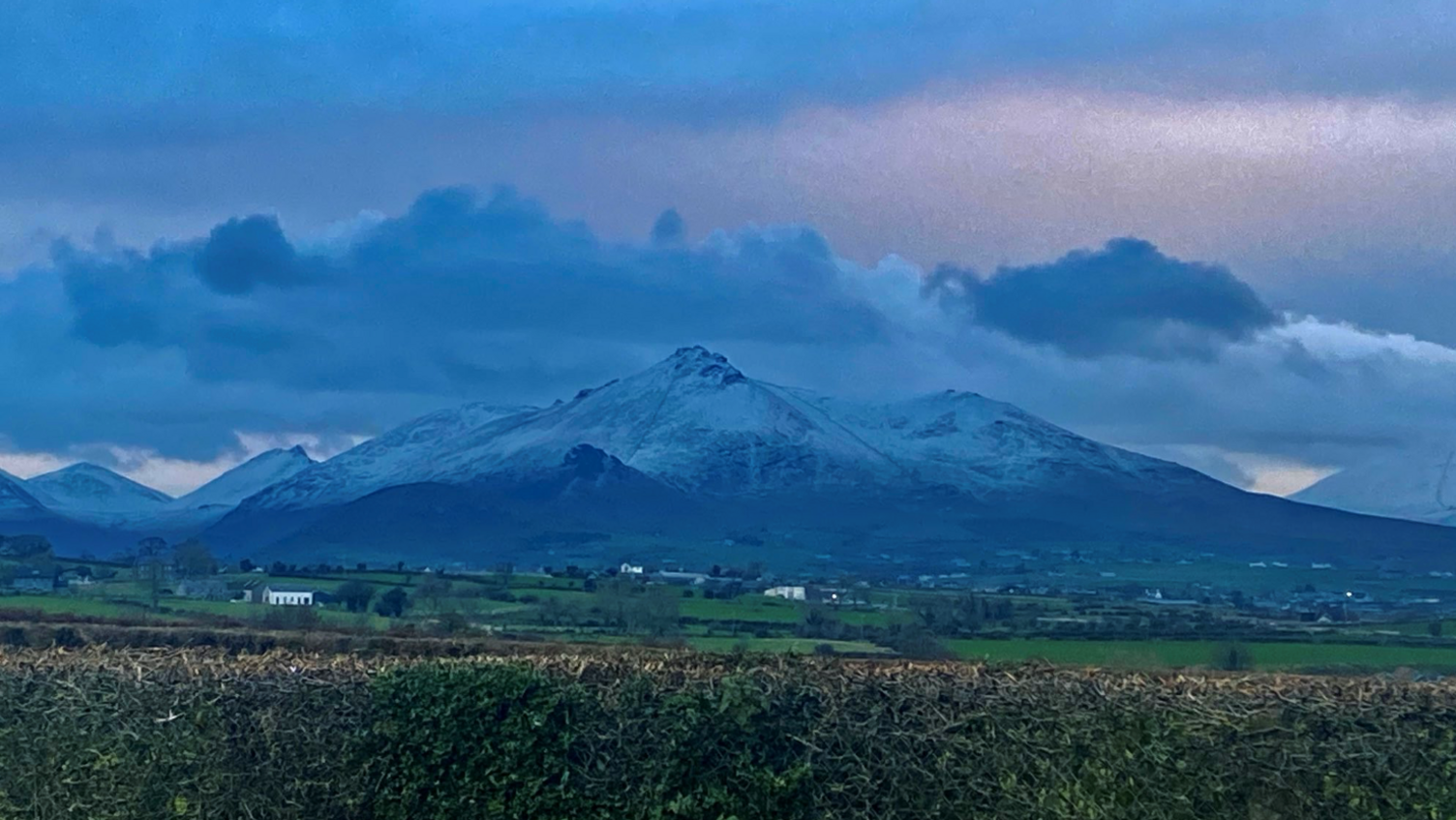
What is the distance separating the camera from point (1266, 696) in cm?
1105

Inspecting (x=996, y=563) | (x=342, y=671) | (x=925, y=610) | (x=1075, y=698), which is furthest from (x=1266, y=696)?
(x=996, y=563)

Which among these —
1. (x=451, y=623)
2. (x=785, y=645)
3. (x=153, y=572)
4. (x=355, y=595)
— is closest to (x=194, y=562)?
(x=153, y=572)

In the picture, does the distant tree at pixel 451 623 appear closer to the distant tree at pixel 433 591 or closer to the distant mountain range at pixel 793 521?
the distant tree at pixel 433 591

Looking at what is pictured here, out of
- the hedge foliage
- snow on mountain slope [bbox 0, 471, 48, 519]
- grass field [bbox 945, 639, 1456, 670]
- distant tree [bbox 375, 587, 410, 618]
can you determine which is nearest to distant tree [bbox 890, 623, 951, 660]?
grass field [bbox 945, 639, 1456, 670]

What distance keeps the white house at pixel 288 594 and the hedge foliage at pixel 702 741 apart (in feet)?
94.0

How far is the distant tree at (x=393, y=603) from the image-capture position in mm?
40875

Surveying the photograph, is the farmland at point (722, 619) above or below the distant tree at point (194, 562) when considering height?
below

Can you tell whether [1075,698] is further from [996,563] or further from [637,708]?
[996,563]

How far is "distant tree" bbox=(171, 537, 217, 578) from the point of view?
177 ft

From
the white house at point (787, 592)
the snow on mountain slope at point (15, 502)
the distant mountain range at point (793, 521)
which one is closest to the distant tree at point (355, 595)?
the white house at point (787, 592)

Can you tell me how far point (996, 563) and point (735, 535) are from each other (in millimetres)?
39689

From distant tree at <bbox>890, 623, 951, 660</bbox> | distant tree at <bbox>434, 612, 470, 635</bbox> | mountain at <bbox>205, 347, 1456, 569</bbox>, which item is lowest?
distant tree at <bbox>890, 623, 951, 660</bbox>

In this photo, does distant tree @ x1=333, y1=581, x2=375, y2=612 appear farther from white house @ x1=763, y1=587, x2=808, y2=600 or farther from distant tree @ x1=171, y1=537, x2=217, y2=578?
white house @ x1=763, y1=587, x2=808, y2=600

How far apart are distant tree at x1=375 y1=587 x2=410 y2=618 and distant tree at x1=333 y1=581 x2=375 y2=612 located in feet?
1.30
